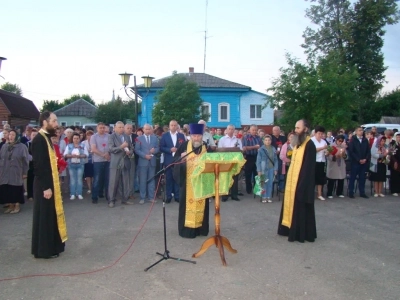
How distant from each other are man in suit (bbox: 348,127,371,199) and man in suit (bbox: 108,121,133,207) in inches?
245

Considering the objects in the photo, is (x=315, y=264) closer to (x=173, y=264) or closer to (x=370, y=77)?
(x=173, y=264)

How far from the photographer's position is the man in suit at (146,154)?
11168 mm

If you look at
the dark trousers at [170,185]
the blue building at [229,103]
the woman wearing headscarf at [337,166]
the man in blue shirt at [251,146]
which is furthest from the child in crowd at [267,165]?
the blue building at [229,103]

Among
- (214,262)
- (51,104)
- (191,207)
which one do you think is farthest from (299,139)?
(51,104)

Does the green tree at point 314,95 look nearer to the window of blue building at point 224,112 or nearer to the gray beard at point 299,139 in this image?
the gray beard at point 299,139

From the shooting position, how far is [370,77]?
39.1 m

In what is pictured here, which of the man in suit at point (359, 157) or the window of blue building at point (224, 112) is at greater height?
the window of blue building at point (224, 112)

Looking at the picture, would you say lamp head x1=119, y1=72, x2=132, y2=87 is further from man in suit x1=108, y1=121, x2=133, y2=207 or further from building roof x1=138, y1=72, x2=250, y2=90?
building roof x1=138, y1=72, x2=250, y2=90

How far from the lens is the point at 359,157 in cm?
1199

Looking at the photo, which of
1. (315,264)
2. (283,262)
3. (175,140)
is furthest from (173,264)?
(175,140)

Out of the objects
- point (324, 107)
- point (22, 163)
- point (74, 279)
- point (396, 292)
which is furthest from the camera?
point (324, 107)

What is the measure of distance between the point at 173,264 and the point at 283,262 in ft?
5.19

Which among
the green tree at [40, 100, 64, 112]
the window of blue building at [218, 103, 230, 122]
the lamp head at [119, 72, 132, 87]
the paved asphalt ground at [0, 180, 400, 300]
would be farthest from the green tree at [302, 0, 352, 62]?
the green tree at [40, 100, 64, 112]

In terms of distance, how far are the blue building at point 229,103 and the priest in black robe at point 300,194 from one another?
32895mm
